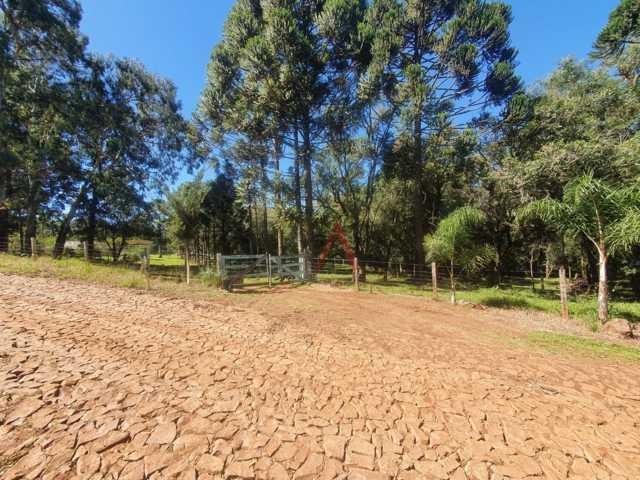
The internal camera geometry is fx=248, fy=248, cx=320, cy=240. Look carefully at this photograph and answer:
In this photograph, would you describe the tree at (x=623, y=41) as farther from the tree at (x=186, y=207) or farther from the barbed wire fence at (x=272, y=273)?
the tree at (x=186, y=207)

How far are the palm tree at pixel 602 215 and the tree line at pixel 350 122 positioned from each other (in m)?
0.21

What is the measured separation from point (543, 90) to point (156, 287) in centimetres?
2029

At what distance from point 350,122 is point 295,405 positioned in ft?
44.5

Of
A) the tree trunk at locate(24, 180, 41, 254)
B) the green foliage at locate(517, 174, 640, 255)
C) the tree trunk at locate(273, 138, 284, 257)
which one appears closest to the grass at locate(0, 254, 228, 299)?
the tree trunk at locate(273, 138, 284, 257)

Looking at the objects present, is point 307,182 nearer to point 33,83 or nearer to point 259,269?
point 259,269

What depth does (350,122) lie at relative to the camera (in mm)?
13328

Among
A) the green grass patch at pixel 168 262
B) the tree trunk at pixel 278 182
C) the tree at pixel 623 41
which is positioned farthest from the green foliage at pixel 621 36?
the green grass patch at pixel 168 262

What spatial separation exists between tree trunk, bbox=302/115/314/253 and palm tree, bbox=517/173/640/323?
30.8ft

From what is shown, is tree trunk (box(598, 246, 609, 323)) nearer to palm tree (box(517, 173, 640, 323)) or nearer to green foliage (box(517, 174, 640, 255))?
palm tree (box(517, 173, 640, 323))

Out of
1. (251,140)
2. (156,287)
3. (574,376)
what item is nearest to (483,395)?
(574,376)

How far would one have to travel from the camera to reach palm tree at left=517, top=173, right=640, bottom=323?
17.6 ft

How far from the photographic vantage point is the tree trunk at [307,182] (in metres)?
13.4

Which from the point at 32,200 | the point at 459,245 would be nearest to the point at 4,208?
the point at 32,200

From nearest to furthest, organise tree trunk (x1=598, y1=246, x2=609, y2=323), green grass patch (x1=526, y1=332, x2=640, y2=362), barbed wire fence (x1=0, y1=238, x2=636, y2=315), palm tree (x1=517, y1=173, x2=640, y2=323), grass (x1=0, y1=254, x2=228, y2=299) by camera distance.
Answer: green grass patch (x1=526, y1=332, x2=640, y2=362) < palm tree (x1=517, y1=173, x2=640, y2=323) < tree trunk (x1=598, y1=246, x2=609, y2=323) < grass (x1=0, y1=254, x2=228, y2=299) < barbed wire fence (x1=0, y1=238, x2=636, y2=315)
